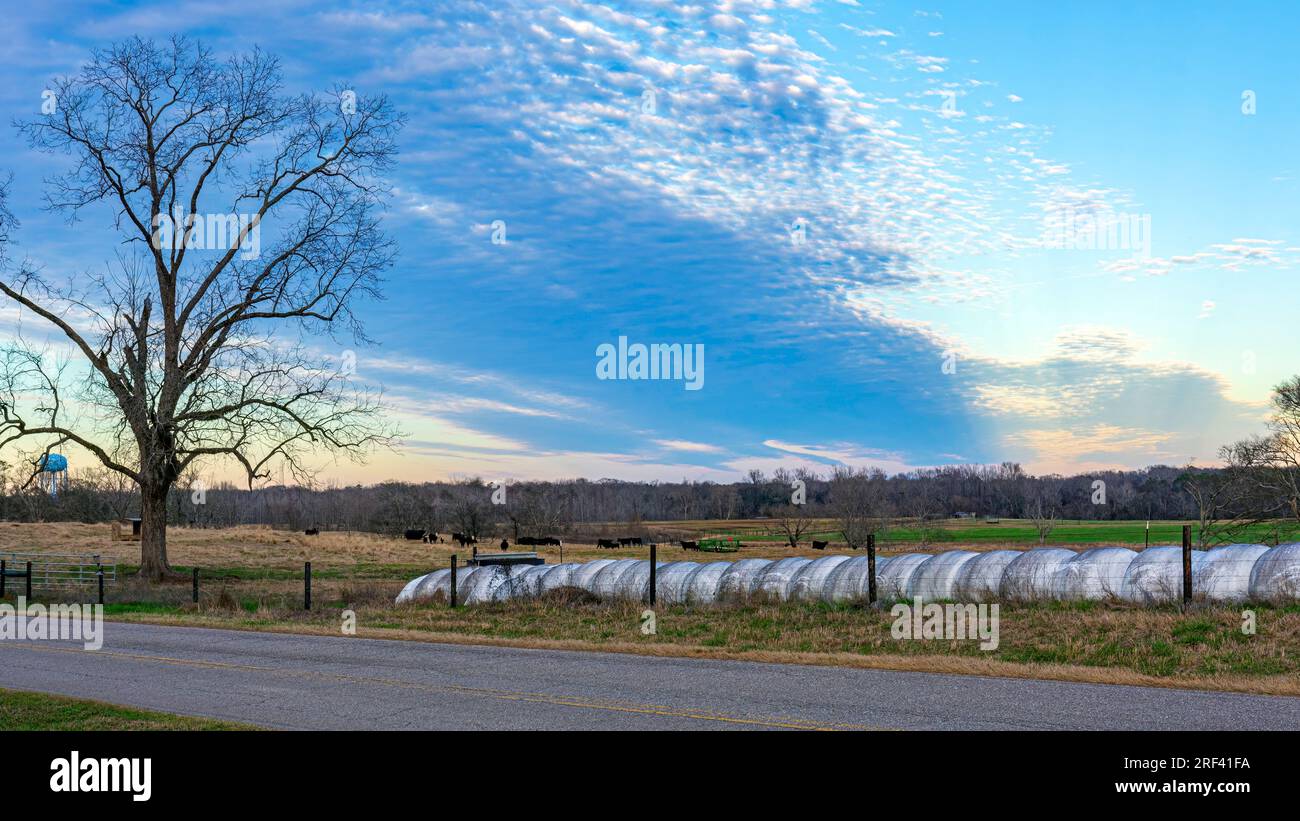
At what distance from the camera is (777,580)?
967 inches

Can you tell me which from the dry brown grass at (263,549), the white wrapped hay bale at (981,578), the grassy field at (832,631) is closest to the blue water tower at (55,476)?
the dry brown grass at (263,549)

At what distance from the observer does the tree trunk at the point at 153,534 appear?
118 feet

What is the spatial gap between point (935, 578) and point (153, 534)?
92.4 feet

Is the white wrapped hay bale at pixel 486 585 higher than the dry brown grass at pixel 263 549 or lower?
higher

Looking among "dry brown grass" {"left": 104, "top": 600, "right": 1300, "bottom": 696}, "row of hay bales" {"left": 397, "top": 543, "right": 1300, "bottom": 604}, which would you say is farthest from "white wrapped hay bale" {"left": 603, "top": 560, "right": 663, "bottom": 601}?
"dry brown grass" {"left": 104, "top": 600, "right": 1300, "bottom": 696}

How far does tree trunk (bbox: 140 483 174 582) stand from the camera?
118ft

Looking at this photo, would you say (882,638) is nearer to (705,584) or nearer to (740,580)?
(740,580)

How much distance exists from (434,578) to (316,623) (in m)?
5.27

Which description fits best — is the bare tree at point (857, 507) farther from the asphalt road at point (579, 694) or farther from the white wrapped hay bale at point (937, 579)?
the asphalt road at point (579, 694)

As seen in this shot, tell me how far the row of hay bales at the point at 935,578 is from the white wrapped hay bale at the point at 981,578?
0.08 feet

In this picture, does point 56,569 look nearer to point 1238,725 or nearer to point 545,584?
point 545,584

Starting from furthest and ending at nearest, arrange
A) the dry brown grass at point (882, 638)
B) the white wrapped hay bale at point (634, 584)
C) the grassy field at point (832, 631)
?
the white wrapped hay bale at point (634, 584)
the grassy field at point (832, 631)
the dry brown grass at point (882, 638)

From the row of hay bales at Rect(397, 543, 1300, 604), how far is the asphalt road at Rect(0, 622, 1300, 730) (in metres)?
8.14
